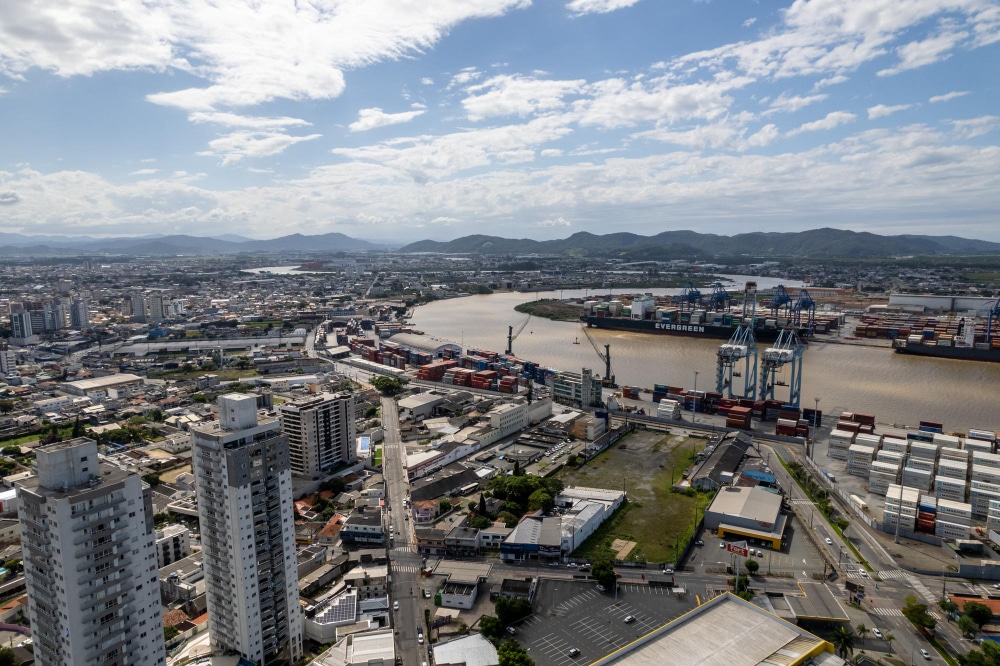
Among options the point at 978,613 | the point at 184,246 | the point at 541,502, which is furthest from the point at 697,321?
the point at 184,246

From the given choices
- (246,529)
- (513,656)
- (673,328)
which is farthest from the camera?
(673,328)

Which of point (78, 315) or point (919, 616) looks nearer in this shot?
point (919, 616)

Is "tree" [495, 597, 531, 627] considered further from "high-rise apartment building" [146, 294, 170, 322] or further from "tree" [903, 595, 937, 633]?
"high-rise apartment building" [146, 294, 170, 322]

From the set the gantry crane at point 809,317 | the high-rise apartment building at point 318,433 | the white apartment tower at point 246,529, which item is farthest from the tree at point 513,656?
the gantry crane at point 809,317

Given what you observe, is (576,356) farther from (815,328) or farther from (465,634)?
(465,634)

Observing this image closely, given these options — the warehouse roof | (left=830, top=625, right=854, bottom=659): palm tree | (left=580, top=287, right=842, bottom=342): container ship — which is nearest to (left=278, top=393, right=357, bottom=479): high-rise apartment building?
the warehouse roof

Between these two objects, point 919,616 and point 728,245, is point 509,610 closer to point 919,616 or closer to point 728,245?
point 919,616

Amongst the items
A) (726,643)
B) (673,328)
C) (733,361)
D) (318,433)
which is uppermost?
(733,361)
